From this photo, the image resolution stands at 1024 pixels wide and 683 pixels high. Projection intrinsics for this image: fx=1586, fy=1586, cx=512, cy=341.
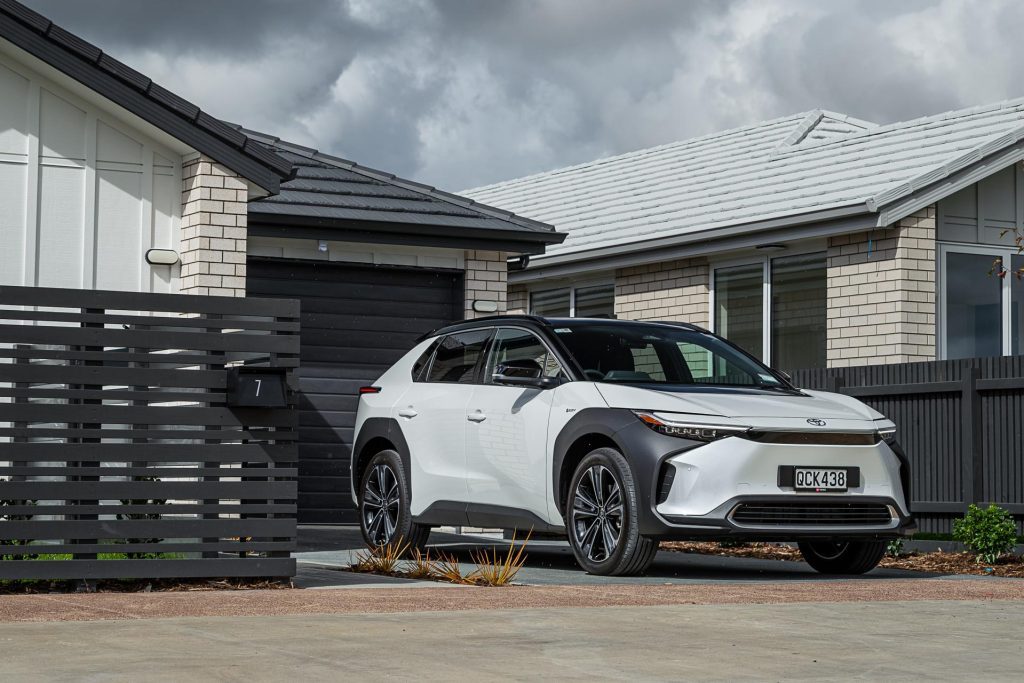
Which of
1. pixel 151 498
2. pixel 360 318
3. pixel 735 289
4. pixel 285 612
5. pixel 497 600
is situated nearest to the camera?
pixel 285 612

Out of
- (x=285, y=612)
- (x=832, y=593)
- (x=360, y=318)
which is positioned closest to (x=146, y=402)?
(x=285, y=612)

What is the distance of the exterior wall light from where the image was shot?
41.6ft

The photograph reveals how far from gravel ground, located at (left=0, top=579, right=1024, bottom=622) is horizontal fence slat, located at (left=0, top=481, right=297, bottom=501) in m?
0.55

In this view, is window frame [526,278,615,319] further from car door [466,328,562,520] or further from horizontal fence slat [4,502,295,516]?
horizontal fence slat [4,502,295,516]

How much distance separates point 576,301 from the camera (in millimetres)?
21359

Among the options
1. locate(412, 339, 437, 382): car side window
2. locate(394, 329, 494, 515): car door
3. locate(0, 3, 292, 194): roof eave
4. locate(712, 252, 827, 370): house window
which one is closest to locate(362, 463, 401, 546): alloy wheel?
locate(394, 329, 494, 515): car door

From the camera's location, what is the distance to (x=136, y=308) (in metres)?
9.11

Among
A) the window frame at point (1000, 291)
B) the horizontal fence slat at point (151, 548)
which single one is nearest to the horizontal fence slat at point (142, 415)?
the horizontal fence slat at point (151, 548)

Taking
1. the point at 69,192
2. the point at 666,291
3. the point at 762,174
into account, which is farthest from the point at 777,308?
the point at 69,192

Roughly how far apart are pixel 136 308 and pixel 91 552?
141 centimetres

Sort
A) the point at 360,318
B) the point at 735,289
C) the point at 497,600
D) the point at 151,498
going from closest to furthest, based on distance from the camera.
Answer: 1. the point at 497,600
2. the point at 151,498
3. the point at 360,318
4. the point at 735,289

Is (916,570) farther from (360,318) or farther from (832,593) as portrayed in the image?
(360,318)

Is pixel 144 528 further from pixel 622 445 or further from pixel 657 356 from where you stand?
pixel 657 356

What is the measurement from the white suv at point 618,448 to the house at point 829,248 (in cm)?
572
